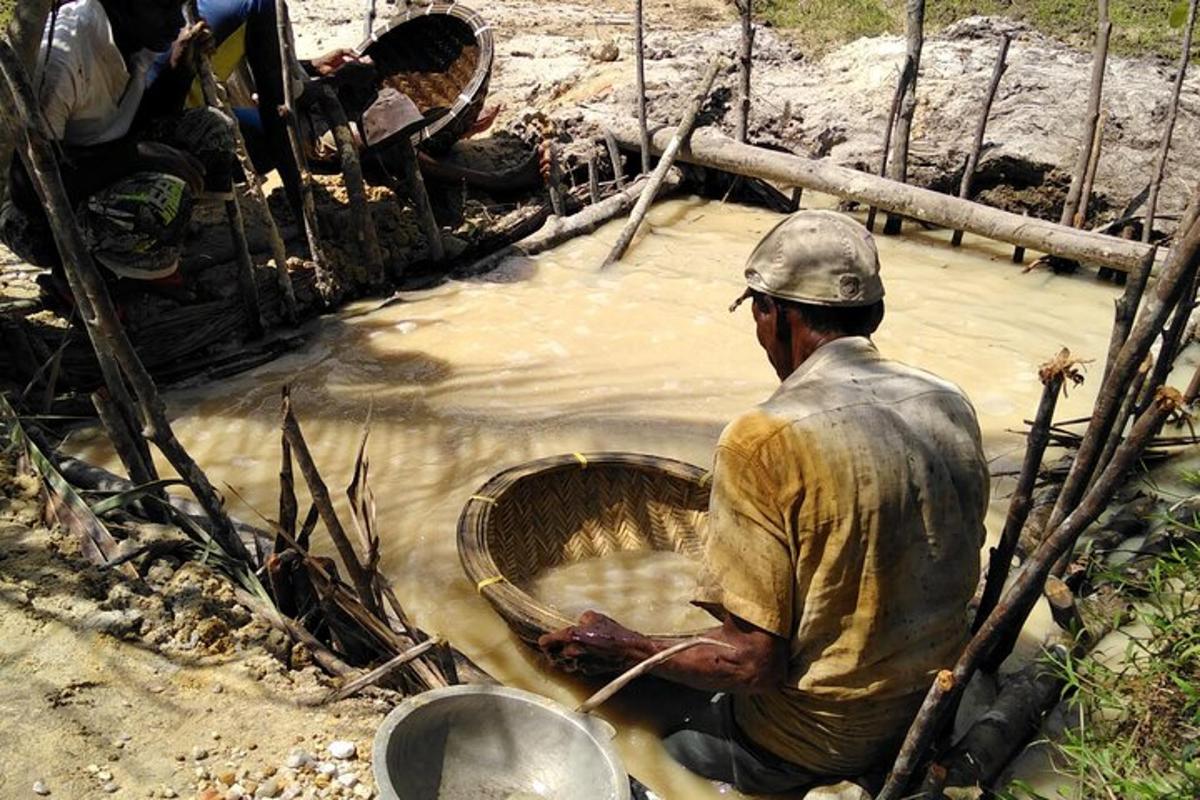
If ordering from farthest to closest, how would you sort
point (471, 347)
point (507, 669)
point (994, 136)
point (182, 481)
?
point (994, 136) → point (471, 347) → point (507, 669) → point (182, 481)

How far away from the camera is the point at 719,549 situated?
7.14ft

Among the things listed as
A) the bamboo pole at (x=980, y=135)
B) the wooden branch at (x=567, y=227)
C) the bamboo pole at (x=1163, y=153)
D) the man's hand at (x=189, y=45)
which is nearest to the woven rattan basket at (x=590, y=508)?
the man's hand at (x=189, y=45)

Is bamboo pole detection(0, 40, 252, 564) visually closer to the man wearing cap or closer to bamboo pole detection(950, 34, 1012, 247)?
the man wearing cap

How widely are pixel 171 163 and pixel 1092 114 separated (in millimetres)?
5650

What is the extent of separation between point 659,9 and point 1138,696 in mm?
11870

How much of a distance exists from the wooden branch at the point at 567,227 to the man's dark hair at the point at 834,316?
445 cm

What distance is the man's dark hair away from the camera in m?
2.24

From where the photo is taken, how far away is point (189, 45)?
4328mm

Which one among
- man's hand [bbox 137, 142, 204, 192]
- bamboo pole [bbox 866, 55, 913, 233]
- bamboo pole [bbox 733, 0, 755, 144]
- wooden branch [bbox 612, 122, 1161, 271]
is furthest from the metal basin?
bamboo pole [bbox 733, 0, 755, 144]

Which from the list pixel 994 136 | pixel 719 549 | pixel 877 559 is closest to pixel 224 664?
pixel 719 549

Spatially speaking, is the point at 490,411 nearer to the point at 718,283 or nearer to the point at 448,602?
the point at 448,602

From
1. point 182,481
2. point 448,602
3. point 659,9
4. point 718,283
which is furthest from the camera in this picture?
point 659,9

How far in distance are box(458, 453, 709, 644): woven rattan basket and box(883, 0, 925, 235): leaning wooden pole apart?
4425mm

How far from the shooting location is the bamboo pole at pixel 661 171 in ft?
22.3
